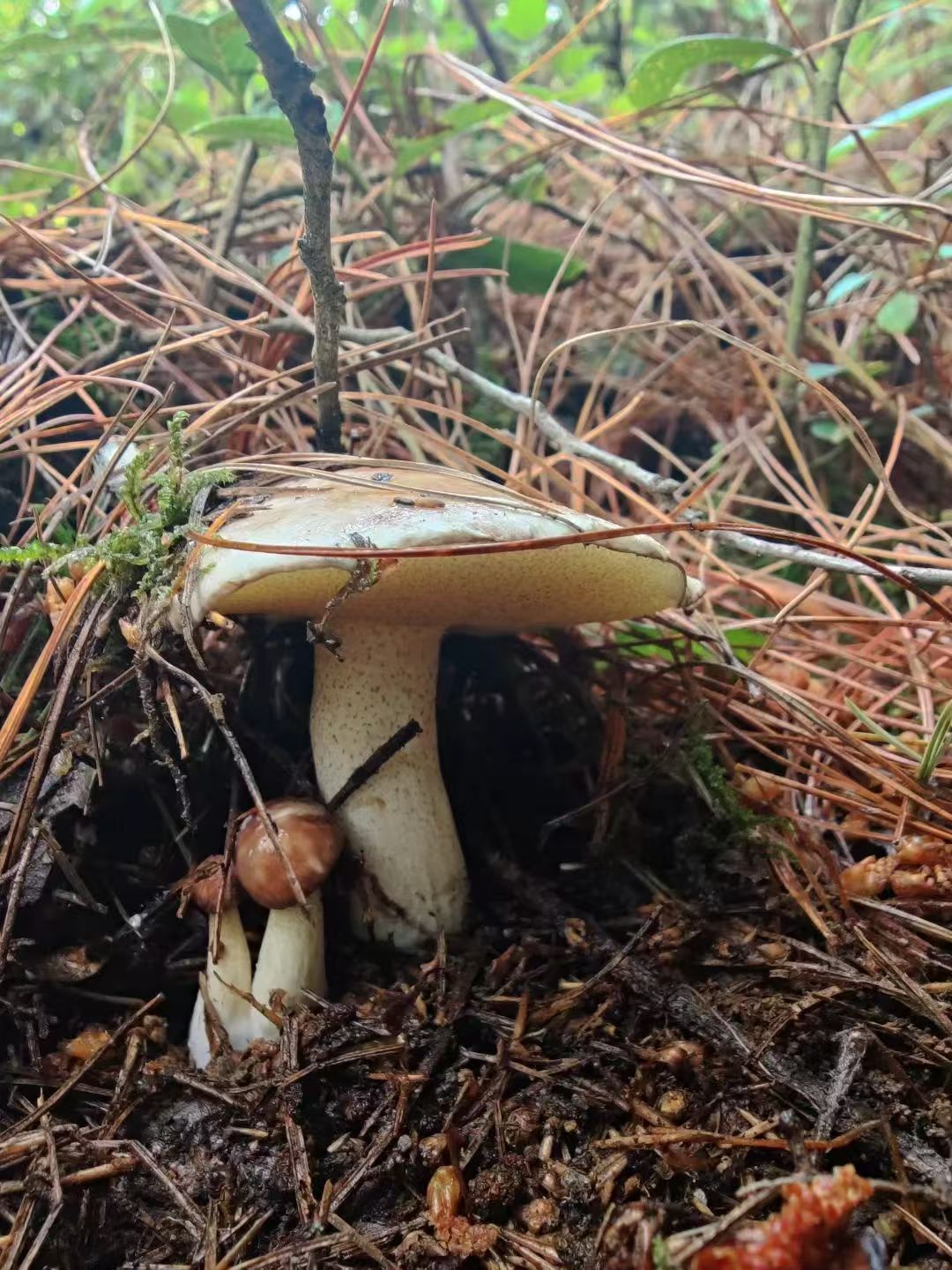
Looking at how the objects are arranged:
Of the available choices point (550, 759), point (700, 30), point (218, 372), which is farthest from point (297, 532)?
point (700, 30)

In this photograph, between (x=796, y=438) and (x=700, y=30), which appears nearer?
(x=796, y=438)

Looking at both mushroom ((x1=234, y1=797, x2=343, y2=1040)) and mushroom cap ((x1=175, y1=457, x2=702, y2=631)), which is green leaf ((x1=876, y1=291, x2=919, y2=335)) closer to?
mushroom cap ((x1=175, y1=457, x2=702, y2=631))

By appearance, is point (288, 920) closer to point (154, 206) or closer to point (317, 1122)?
point (317, 1122)

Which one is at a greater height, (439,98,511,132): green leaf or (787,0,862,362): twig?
(439,98,511,132): green leaf

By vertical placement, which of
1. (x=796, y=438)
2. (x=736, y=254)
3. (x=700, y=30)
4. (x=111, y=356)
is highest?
(x=700, y=30)

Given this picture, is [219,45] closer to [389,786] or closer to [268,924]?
[389,786]

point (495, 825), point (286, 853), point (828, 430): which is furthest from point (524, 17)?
point (286, 853)

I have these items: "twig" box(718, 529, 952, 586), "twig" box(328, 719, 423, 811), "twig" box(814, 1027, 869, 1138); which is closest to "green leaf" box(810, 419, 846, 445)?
"twig" box(718, 529, 952, 586)

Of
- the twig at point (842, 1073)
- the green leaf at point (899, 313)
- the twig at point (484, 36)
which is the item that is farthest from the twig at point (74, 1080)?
the twig at point (484, 36)
